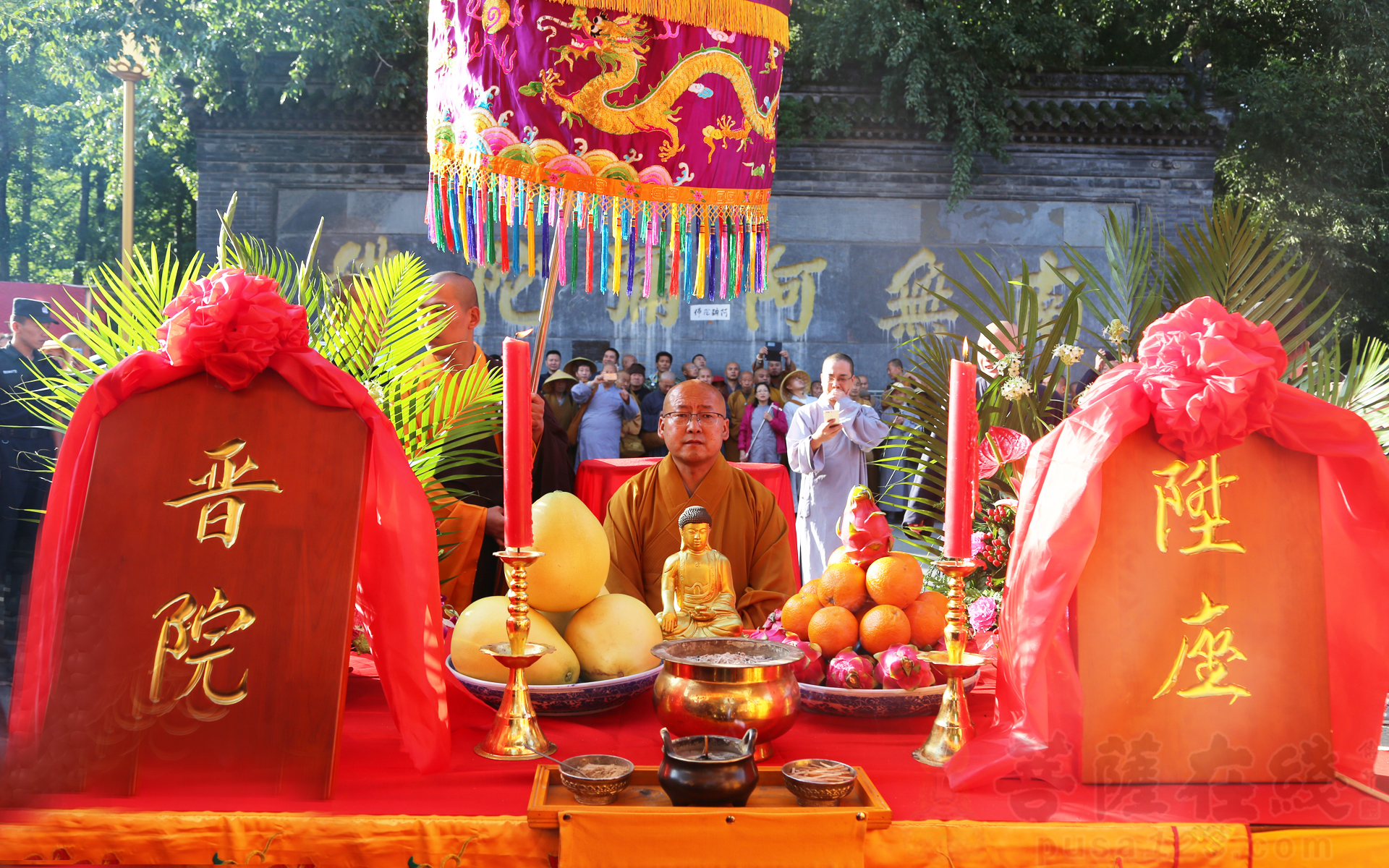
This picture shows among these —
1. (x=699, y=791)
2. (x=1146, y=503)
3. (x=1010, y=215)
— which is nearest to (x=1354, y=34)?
(x=1010, y=215)

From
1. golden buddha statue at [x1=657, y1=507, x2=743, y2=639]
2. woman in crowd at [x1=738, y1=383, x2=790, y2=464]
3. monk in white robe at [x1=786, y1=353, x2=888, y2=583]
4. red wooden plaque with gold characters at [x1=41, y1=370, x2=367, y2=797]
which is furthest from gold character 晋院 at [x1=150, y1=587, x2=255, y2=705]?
woman in crowd at [x1=738, y1=383, x2=790, y2=464]

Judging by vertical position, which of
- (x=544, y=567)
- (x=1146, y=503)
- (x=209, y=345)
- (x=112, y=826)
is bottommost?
(x=112, y=826)

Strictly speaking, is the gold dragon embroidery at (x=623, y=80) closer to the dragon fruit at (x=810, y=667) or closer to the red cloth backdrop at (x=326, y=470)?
the red cloth backdrop at (x=326, y=470)

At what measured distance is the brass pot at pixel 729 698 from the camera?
108 centimetres

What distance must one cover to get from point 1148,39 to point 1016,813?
10751 mm

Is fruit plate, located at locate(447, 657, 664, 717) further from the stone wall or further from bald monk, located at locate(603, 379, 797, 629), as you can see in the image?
the stone wall

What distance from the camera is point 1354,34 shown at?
9.25m

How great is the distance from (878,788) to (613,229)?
117 centimetres

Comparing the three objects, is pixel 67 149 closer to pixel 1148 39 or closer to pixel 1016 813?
pixel 1148 39

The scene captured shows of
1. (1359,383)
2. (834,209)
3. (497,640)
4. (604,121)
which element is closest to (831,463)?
(1359,383)

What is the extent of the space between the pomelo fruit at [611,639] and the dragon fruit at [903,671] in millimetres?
321

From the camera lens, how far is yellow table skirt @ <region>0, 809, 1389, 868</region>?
0.98 meters

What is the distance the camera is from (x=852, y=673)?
130 centimetres

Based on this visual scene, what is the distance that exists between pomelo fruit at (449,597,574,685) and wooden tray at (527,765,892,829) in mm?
219
